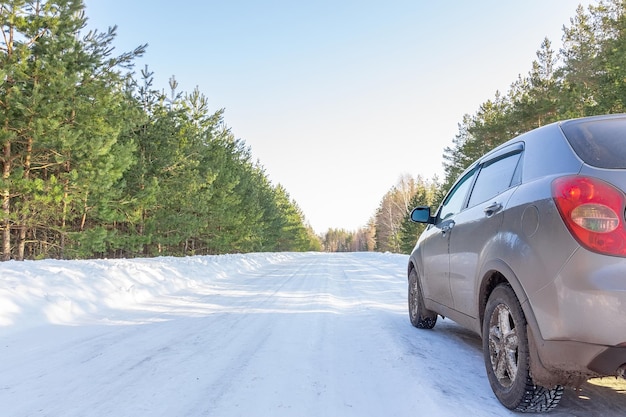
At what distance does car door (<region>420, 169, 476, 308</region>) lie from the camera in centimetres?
361

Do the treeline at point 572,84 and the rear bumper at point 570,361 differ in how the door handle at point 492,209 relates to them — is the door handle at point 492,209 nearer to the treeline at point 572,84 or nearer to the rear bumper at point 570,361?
the rear bumper at point 570,361

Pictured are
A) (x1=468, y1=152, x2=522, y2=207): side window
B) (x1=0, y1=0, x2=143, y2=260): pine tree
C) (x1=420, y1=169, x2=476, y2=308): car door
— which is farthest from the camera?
(x1=0, y1=0, x2=143, y2=260): pine tree

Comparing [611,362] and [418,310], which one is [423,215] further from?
[611,362]

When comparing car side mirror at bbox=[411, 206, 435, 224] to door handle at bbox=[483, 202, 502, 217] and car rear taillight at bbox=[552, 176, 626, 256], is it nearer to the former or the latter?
door handle at bbox=[483, 202, 502, 217]

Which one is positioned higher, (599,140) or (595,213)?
(599,140)

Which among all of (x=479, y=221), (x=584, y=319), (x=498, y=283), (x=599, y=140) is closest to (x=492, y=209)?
(x=479, y=221)

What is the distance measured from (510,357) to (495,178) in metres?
1.46

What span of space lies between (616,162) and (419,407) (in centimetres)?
182

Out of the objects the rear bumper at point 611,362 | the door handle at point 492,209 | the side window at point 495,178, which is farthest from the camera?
the side window at point 495,178

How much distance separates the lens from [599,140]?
7.27ft

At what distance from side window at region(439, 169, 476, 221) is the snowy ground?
1.39 meters

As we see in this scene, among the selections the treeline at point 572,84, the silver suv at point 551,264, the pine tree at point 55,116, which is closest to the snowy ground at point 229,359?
the silver suv at point 551,264

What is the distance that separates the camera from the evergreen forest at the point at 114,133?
11.0 metres

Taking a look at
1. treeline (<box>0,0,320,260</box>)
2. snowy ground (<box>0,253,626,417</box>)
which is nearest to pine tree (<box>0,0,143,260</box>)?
treeline (<box>0,0,320,260</box>)
